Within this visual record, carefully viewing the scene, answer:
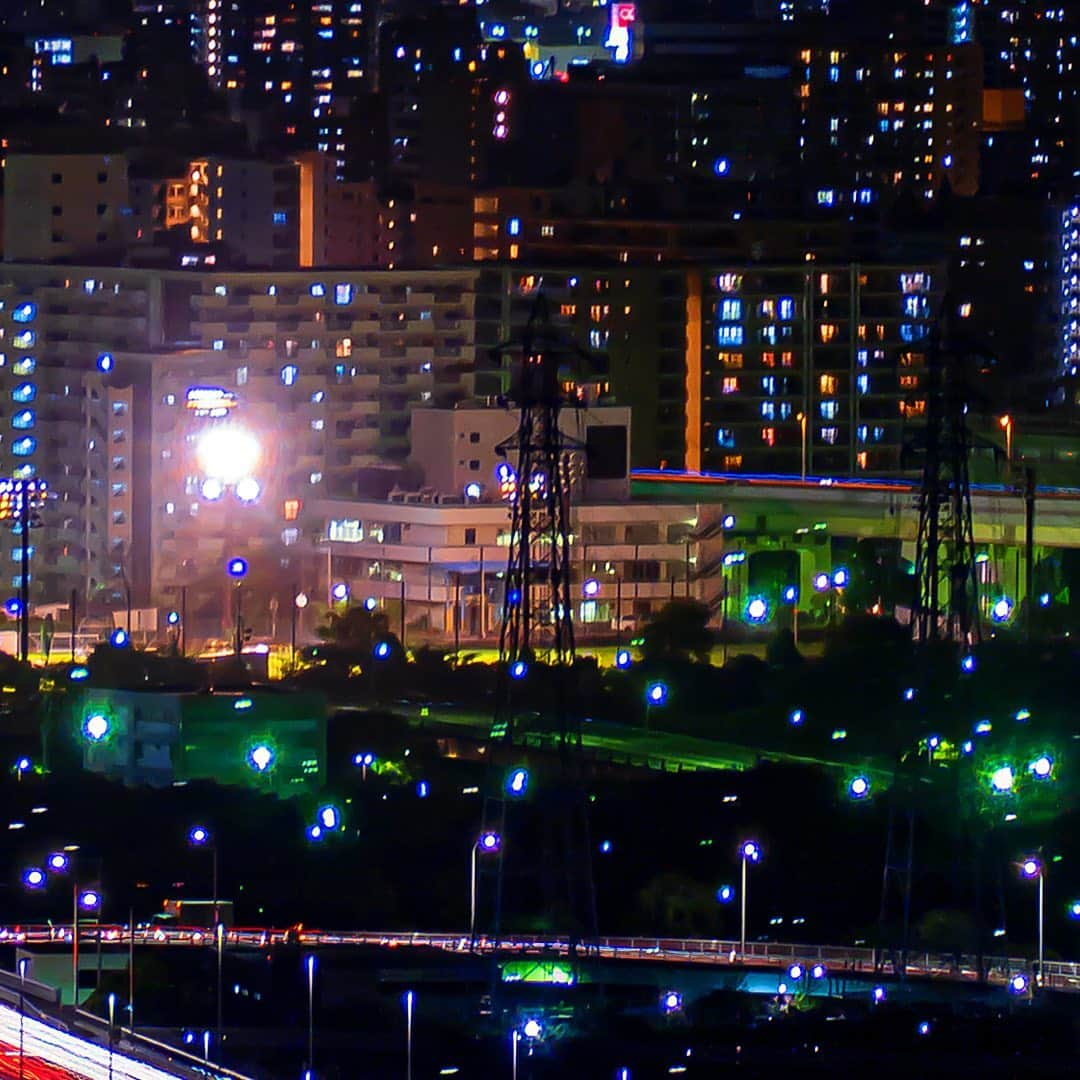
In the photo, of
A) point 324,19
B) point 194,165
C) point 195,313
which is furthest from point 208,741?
point 324,19

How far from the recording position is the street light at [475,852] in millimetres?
15512

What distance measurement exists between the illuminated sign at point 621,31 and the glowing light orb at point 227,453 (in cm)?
1690

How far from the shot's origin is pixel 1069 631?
81.6ft

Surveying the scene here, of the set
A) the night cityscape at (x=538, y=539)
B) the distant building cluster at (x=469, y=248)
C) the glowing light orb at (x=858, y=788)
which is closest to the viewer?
the night cityscape at (x=538, y=539)

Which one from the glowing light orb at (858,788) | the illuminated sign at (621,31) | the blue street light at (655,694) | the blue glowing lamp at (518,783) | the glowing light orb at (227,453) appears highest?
the illuminated sign at (621,31)

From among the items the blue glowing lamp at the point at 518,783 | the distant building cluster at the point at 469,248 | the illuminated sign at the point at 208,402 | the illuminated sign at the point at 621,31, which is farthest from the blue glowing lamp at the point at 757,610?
the illuminated sign at the point at 621,31

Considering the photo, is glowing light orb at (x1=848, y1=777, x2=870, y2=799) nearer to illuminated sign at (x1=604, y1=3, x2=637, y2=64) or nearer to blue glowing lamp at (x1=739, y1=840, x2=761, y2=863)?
blue glowing lamp at (x1=739, y1=840, x2=761, y2=863)

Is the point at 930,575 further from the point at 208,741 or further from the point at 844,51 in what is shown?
the point at 844,51

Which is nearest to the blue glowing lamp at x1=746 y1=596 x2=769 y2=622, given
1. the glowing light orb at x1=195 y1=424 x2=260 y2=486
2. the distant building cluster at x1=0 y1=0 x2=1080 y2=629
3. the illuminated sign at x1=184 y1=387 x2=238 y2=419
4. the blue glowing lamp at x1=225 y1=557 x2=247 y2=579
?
the distant building cluster at x1=0 y1=0 x2=1080 y2=629

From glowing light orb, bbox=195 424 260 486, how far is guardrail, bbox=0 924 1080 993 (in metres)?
13.0

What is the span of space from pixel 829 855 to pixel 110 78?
28.1 metres

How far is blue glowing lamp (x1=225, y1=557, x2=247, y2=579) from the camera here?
26.9m

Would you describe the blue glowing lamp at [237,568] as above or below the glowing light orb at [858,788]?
above

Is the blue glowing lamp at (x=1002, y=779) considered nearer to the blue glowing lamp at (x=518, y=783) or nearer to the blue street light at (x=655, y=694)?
the blue glowing lamp at (x=518, y=783)
